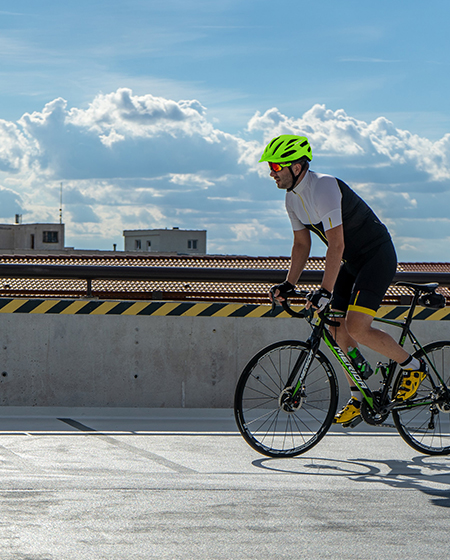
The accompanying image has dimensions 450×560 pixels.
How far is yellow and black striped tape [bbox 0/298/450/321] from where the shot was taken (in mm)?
7930

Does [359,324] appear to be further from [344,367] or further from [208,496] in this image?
[208,496]

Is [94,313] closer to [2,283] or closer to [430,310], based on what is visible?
[2,283]

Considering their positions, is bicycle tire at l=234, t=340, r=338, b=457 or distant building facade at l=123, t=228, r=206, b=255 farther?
distant building facade at l=123, t=228, r=206, b=255

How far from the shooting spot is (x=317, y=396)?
603 cm

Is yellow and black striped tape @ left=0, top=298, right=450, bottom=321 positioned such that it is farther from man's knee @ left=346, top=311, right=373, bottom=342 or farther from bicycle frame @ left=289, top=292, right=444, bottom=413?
man's knee @ left=346, top=311, right=373, bottom=342

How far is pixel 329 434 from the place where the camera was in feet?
23.0

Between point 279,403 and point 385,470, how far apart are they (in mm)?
867

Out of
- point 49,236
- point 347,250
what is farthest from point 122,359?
point 49,236

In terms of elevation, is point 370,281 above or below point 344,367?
above

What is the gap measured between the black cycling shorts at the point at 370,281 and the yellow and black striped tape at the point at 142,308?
187 cm

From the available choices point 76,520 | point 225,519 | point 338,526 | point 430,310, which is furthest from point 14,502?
point 430,310

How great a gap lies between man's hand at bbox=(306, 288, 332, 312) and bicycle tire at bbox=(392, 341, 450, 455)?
90cm

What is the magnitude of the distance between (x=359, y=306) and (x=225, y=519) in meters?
2.03

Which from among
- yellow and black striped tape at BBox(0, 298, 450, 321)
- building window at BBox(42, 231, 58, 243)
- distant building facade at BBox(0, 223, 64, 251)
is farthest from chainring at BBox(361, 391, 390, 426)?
building window at BBox(42, 231, 58, 243)
